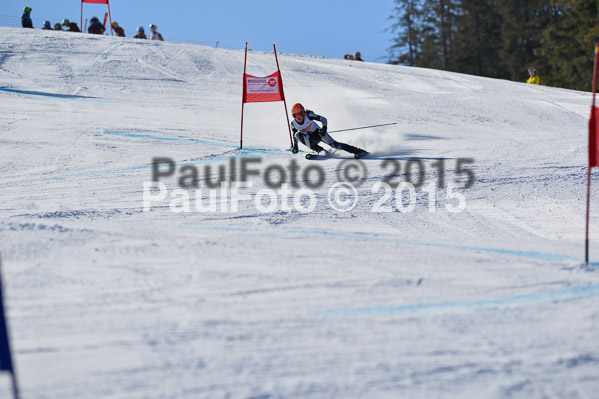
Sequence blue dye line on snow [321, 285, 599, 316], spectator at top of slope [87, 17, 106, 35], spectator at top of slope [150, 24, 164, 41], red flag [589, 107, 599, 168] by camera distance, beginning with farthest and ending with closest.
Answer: spectator at top of slope [87, 17, 106, 35] → spectator at top of slope [150, 24, 164, 41] → red flag [589, 107, 599, 168] → blue dye line on snow [321, 285, 599, 316]

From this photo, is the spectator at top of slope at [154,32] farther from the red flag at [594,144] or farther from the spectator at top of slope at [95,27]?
the red flag at [594,144]

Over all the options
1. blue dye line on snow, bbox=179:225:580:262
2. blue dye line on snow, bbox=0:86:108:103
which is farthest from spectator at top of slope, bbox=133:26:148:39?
blue dye line on snow, bbox=179:225:580:262

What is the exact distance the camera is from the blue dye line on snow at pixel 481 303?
380 centimetres

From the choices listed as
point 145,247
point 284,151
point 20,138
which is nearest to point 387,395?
point 145,247

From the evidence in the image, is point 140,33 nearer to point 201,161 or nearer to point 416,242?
point 201,161

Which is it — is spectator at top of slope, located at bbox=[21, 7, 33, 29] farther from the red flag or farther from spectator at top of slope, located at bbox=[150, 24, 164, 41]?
the red flag

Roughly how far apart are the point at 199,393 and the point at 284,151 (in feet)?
29.1

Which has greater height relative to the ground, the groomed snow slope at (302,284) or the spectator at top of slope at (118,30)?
the spectator at top of slope at (118,30)

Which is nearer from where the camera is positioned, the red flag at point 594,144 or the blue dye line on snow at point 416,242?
the red flag at point 594,144

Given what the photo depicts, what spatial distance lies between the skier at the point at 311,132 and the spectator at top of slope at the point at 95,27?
18674mm

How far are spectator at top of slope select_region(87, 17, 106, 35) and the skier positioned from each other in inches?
735

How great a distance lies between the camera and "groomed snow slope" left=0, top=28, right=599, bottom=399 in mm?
3057

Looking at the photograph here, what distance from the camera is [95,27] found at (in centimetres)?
2622
